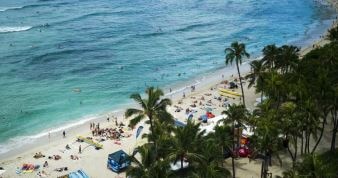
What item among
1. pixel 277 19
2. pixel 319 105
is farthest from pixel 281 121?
pixel 277 19

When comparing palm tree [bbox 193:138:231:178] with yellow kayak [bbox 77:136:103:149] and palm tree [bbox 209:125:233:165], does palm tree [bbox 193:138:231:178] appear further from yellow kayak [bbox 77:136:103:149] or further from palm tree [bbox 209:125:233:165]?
yellow kayak [bbox 77:136:103:149]

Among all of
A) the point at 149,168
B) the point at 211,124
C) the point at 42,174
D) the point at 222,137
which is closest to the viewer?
the point at 149,168

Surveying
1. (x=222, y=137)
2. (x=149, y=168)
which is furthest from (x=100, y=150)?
Result: (x=149, y=168)

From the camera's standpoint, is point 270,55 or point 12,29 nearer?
point 270,55

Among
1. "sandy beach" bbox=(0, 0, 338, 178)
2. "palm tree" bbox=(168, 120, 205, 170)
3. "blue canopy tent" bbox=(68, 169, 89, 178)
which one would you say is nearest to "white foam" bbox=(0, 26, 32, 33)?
"sandy beach" bbox=(0, 0, 338, 178)

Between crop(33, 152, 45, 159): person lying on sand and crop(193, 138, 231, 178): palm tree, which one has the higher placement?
crop(193, 138, 231, 178): palm tree

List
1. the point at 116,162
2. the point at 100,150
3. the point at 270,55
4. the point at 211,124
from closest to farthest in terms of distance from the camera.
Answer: the point at 116,162
the point at 100,150
the point at 211,124
the point at 270,55

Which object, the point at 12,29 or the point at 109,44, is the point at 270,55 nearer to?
the point at 109,44

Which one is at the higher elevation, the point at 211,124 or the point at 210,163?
the point at 210,163
